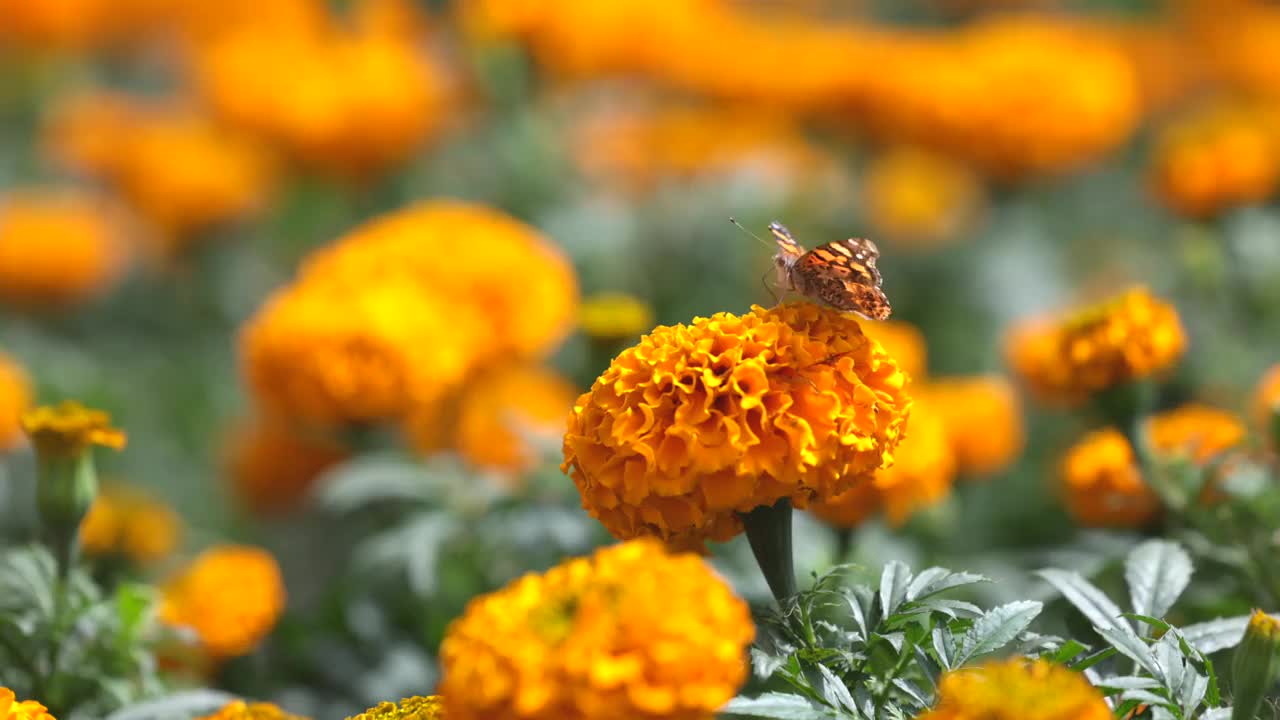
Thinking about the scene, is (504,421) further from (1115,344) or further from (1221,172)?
(1221,172)

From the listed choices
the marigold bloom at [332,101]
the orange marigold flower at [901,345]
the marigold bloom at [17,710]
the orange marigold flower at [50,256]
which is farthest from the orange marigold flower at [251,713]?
the orange marigold flower at [50,256]

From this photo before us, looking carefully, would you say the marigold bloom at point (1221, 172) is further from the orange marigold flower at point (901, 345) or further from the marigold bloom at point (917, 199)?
the marigold bloom at point (917, 199)

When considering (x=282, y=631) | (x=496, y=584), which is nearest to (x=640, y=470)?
(x=496, y=584)

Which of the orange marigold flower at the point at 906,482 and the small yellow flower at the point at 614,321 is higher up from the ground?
the small yellow flower at the point at 614,321

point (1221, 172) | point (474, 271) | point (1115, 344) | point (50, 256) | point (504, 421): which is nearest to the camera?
point (1115, 344)

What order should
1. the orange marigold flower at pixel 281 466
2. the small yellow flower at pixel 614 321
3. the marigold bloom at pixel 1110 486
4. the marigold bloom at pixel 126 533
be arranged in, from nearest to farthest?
the marigold bloom at pixel 1110 486, the small yellow flower at pixel 614 321, the marigold bloom at pixel 126 533, the orange marigold flower at pixel 281 466

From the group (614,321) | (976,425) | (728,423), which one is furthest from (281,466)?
(728,423)

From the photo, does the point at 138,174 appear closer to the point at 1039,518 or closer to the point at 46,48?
the point at 46,48
